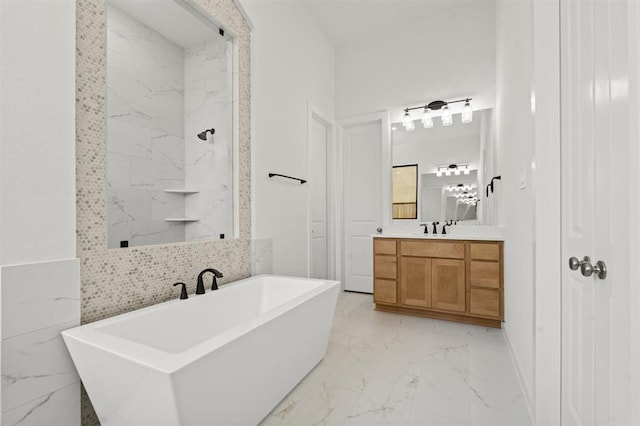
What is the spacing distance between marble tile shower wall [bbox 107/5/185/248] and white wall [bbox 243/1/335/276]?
2.21 feet

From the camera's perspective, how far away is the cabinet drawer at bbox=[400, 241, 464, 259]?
Answer: 2.89 metres

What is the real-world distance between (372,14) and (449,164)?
1.96 m

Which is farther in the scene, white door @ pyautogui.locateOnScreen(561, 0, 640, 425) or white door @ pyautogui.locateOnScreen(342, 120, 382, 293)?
white door @ pyautogui.locateOnScreen(342, 120, 382, 293)

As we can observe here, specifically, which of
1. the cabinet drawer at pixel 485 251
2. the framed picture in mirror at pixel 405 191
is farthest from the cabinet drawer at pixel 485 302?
the framed picture in mirror at pixel 405 191

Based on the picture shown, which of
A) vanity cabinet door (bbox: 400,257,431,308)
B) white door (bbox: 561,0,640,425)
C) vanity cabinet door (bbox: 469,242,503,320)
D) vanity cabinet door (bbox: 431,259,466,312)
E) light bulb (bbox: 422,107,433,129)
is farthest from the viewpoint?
light bulb (bbox: 422,107,433,129)

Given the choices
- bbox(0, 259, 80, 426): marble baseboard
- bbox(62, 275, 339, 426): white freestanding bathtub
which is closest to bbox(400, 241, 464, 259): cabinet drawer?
bbox(62, 275, 339, 426): white freestanding bathtub

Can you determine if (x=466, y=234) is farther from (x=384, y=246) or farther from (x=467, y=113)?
(x=467, y=113)

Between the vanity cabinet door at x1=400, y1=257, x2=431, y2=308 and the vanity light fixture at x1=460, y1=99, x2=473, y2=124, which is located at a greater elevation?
the vanity light fixture at x1=460, y1=99, x2=473, y2=124

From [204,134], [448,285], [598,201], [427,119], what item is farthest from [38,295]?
[427,119]

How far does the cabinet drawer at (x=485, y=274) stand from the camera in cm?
A: 272

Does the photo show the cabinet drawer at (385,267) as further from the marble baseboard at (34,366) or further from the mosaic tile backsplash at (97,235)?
the marble baseboard at (34,366)

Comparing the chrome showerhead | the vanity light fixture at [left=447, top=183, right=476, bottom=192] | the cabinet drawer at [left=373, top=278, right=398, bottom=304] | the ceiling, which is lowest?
the cabinet drawer at [left=373, top=278, right=398, bottom=304]

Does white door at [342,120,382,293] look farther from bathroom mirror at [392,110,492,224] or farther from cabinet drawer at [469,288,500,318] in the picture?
cabinet drawer at [469,288,500,318]

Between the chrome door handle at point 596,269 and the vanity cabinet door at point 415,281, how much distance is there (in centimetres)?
205
